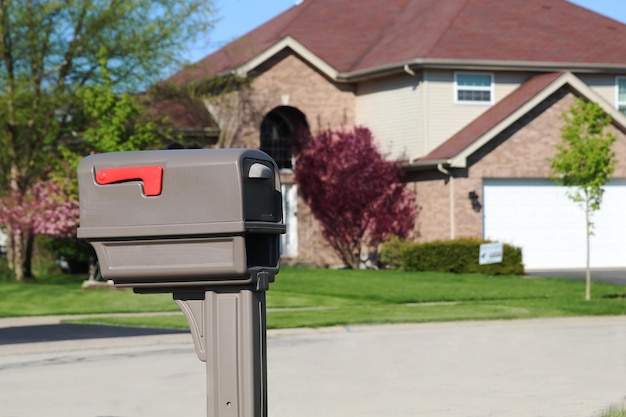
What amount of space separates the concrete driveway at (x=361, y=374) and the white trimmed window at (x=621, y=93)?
18712 mm

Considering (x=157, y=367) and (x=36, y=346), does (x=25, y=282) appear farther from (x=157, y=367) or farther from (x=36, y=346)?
(x=157, y=367)

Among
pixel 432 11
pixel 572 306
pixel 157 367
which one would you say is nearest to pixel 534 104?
pixel 432 11

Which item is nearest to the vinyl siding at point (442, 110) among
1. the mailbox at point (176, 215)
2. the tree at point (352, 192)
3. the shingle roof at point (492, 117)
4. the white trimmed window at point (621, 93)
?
the shingle roof at point (492, 117)

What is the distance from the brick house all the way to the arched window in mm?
44

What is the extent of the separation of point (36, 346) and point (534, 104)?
1957 cm

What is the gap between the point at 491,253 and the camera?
2855 centimetres

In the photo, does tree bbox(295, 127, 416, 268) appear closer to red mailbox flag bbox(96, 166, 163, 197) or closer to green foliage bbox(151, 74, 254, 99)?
green foliage bbox(151, 74, 254, 99)

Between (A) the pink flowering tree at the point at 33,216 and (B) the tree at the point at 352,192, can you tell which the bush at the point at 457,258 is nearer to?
(B) the tree at the point at 352,192

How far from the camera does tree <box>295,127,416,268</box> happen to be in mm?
33344

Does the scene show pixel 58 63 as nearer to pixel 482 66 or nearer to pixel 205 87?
pixel 205 87

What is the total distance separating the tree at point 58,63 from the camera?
2861 cm

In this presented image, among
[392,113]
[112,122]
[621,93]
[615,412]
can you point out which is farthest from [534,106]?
[615,412]

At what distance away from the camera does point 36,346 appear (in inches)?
606

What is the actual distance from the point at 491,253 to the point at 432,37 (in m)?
8.72
